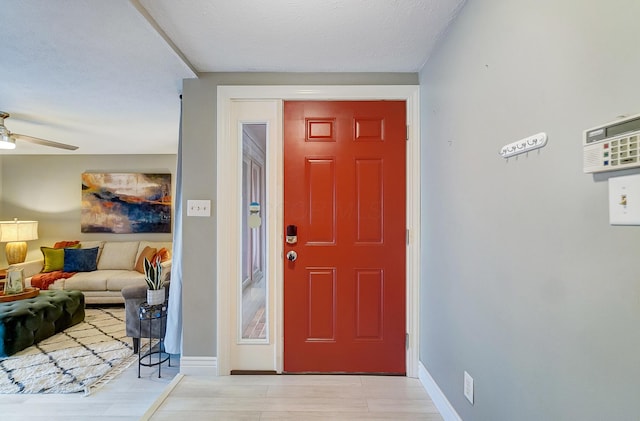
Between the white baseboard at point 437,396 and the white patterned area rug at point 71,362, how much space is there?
2374mm

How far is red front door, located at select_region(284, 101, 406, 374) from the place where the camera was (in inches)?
94.2

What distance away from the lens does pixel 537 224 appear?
111 cm

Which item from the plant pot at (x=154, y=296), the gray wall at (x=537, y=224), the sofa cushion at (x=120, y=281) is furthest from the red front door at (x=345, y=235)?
the sofa cushion at (x=120, y=281)

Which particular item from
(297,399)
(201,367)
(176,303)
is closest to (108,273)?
(176,303)

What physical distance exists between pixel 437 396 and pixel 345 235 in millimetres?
1194

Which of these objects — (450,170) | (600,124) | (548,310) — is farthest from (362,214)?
(600,124)

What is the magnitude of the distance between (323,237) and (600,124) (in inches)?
70.1

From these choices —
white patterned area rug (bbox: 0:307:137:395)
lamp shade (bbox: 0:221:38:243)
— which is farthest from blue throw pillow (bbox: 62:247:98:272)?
white patterned area rug (bbox: 0:307:137:395)

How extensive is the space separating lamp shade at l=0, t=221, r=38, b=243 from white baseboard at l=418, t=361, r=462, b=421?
5.81 m

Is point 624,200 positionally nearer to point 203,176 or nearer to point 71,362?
point 203,176

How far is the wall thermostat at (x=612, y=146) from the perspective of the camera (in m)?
0.74

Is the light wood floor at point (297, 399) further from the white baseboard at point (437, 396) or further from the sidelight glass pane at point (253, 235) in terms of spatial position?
the sidelight glass pane at point (253, 235)

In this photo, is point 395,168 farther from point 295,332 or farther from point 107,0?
point 107,0

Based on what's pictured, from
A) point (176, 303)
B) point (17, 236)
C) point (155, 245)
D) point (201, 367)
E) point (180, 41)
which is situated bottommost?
point (201, 367)
